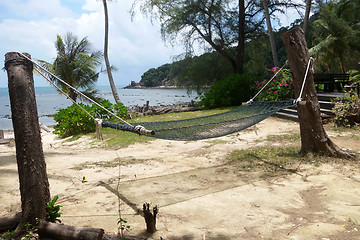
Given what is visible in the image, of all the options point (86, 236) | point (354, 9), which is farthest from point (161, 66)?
point (86, 236)

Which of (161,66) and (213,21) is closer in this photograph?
(213,21)

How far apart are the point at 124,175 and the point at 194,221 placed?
51.1 inches

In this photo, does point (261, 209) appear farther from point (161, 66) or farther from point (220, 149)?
point (161, 66)

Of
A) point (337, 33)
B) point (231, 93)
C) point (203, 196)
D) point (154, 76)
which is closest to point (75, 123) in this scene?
point (203, 196)

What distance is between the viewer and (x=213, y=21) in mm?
11531

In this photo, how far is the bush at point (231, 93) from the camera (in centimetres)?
1001

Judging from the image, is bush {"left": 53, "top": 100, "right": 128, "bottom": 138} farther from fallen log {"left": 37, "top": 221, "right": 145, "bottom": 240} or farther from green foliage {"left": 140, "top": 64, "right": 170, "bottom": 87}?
green foliage {"left": 140, "top": 64, "right": 170, "bottom": 87}

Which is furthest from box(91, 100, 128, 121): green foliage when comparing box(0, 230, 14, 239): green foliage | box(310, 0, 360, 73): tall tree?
box(310, 0, 360, 73): tall tree

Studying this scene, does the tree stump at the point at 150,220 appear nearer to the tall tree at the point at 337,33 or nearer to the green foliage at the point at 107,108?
the green foliage at the point at 107,108

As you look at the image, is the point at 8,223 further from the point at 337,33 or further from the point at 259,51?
the point at 337,33

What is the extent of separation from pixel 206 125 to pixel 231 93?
7.31 meters

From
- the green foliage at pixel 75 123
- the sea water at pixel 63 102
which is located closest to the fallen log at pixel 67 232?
the green foliage at pixel 75 123

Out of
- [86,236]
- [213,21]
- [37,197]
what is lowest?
[86,236]

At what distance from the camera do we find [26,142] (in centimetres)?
181
